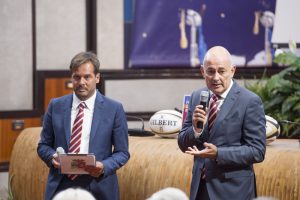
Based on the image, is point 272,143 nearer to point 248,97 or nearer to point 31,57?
point 248,97

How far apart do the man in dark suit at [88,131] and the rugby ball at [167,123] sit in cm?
159

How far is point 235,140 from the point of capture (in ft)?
12.9

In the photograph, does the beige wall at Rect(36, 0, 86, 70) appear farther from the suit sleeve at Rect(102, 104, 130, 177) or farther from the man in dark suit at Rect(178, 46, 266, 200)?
the man in dark suit at Rect(178, 46, 266, 200)

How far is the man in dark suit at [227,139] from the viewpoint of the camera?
12.6 ft

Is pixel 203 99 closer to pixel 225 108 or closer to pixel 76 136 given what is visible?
pixel 225 108

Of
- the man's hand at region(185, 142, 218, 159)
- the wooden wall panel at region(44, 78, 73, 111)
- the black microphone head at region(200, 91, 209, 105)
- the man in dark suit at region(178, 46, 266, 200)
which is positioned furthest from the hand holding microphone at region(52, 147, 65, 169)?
the wooden wall panel at region(44, 78, 73, 111)

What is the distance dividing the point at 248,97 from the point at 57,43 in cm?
551

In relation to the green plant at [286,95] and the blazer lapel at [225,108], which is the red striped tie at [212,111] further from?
the green plant at [286,95]

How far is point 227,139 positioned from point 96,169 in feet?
2.52

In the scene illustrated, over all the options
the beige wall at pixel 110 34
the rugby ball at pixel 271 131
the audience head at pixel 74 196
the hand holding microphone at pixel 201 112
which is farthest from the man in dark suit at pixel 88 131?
the beige wall at pixel 110 34

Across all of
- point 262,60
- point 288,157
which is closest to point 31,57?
point 262,60

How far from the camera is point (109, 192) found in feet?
14.7

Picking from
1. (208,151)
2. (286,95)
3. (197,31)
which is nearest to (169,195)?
(208,151)

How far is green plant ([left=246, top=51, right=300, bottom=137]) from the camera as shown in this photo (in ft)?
22.9
